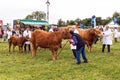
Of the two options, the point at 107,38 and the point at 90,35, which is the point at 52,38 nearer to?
the point at 90,35

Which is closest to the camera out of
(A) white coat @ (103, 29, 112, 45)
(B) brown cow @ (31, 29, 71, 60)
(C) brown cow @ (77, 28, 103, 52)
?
(B) brown cow @ (31, 29, 71, 60)

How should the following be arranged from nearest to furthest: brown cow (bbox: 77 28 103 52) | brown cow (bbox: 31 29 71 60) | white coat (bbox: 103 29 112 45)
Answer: brown cow (bbox: 31 29 71 60), white coat (bbox: 103 29 112 45), brown cow (bbox: 77 28 103 52)

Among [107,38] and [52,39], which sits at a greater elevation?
[52,39]

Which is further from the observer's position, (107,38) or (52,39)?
(107,38)

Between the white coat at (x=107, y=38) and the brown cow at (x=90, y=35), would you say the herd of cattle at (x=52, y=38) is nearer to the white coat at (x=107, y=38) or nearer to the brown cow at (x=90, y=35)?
the brown cow at (x=90, y=35)

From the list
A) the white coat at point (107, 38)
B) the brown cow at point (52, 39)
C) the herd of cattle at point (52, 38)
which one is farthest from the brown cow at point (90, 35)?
the brown cow at point (52, 39)

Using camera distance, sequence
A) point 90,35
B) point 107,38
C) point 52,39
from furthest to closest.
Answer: point 90,35 → point 107,38 → point 52,39

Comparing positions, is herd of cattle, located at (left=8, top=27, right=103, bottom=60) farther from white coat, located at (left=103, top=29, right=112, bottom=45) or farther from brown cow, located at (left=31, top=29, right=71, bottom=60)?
white coat, located at (left=103, top=29, right=112, bottom=45)

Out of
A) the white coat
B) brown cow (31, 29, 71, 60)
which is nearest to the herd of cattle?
brown cow (31, 29, 71, 60)

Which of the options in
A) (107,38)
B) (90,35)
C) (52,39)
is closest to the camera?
(52,39)

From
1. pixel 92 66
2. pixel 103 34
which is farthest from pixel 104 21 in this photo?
pixel 92 66

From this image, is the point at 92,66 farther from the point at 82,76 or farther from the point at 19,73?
the point at 19,73

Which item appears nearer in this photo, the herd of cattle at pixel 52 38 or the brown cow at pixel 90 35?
the herd of cattle at pixel 52 38

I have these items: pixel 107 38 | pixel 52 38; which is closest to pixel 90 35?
pixel 107 38
